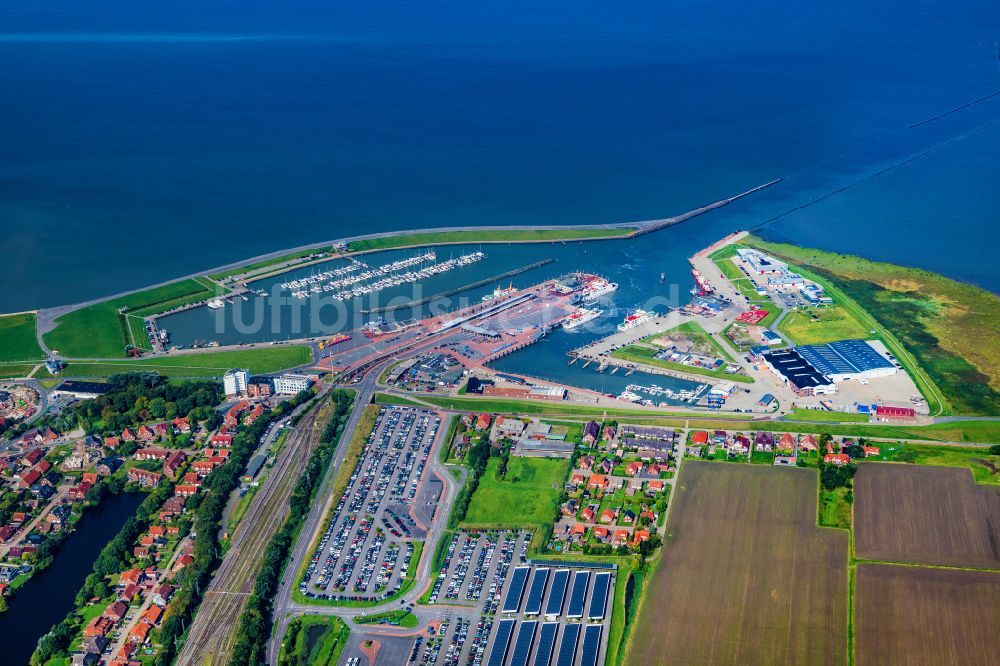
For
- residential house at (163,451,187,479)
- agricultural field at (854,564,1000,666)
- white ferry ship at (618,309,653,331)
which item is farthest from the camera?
white ferry ship at (618,309,653,331)

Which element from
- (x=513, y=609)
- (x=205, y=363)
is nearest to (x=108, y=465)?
(x=205, y=363)

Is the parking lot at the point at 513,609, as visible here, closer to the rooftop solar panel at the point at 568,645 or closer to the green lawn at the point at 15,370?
Result: the rooftop solar panel at the point at 568,645

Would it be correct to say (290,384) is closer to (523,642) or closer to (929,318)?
(523,642)

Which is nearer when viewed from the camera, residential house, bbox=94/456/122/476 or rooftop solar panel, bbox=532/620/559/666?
rooftop solar panel, bbox=532/620/559/666

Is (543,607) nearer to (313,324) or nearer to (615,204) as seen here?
(313,324)

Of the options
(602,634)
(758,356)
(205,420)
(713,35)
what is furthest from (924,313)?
(713,35)

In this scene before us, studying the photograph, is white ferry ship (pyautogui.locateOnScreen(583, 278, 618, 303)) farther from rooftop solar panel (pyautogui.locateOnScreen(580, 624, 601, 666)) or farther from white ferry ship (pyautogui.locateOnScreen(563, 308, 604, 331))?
rooftop solar panel (pyautogui.locateOnScreen(580, 624, 601, 666))

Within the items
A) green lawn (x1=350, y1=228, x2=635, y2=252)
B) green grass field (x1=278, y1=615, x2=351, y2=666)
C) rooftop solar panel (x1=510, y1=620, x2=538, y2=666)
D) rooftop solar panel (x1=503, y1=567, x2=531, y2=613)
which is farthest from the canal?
green lawn (x1=350, y1=228, x2=635, y2=252)
